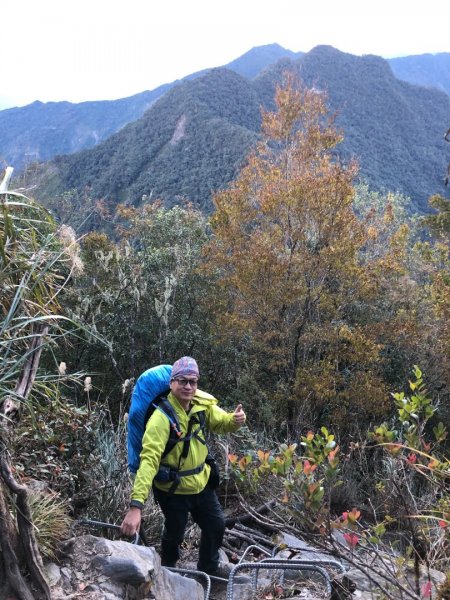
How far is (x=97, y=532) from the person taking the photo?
3811 millimetres

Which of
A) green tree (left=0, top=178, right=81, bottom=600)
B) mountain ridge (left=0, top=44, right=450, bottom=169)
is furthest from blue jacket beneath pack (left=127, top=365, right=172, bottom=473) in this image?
mountain ridge (left=0, top=44, right=450, bottom=169)

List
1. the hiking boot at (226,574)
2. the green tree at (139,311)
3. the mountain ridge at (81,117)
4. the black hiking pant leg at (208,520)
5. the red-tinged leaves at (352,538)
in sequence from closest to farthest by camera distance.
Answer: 1. the red-tinged leaves at (352,538)
2. the black hiking pant leg at (208,520)
3. the hiking boot at (226,574)
4. the green tree at (139,311)
5. the mountain ridge at (81,117)

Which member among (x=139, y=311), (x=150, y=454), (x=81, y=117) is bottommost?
(x=139, y=311)

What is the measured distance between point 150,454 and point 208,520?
838mm

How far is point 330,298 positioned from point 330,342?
74 centimetres

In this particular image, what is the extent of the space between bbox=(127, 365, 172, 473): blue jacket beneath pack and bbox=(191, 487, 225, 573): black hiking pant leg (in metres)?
0.50

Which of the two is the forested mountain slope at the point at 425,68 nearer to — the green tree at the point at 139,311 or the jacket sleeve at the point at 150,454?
the green tree at the point at 139,311

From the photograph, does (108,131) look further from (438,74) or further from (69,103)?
(438,74)

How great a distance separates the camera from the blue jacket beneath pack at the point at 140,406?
3.17 meters

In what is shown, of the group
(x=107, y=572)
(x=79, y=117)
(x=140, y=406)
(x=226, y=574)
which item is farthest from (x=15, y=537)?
(x=79, y=117)

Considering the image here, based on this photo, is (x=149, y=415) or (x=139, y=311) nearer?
(x=149, y=415)

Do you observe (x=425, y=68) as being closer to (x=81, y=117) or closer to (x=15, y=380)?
(x=81, y=117)

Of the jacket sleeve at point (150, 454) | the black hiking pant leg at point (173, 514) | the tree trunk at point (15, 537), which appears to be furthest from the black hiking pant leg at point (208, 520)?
the tree trunk at point (15, 537)

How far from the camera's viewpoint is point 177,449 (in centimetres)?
314
